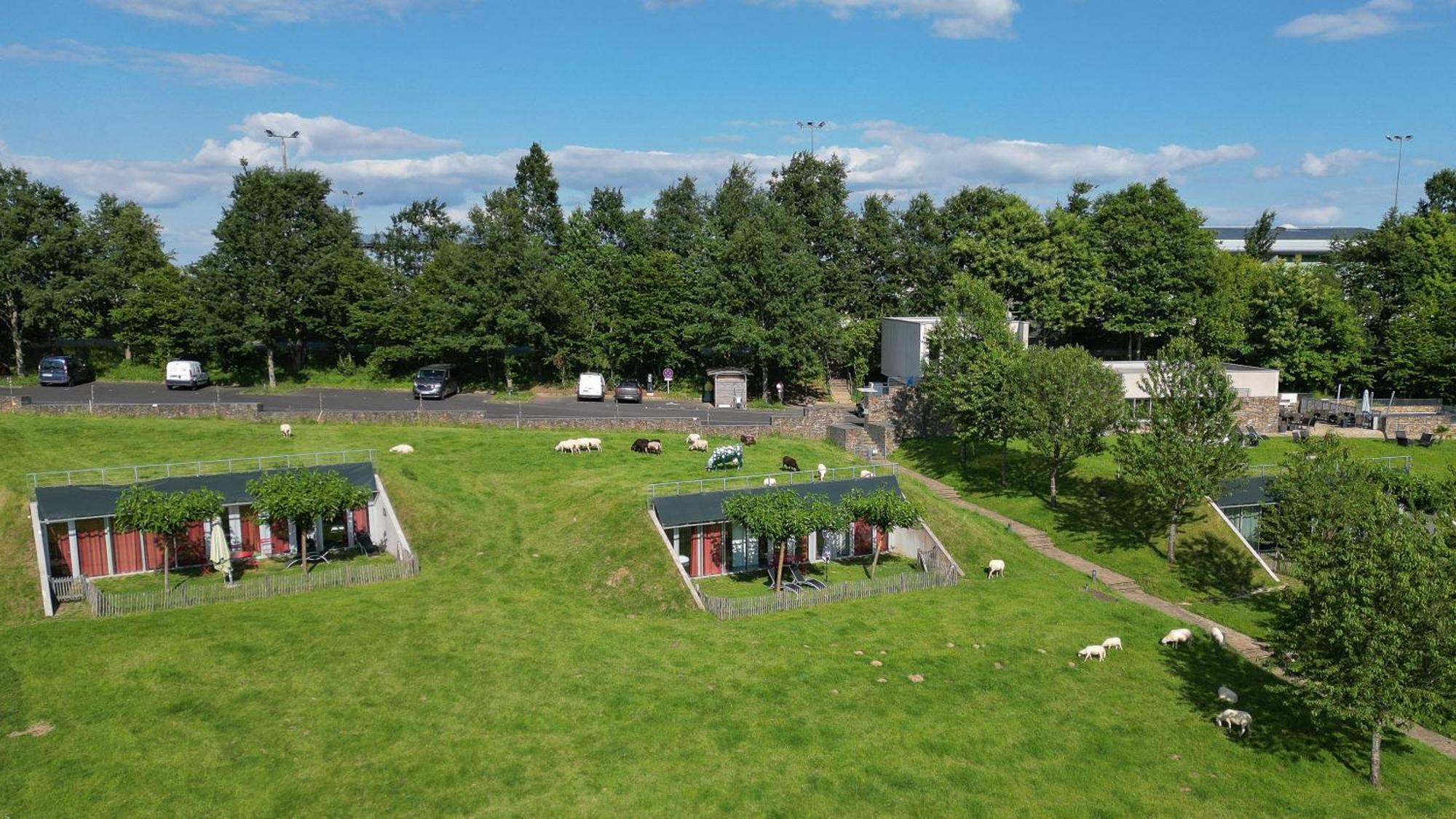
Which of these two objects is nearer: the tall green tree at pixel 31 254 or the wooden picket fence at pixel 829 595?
the wooden picket fence at pixel 829 595

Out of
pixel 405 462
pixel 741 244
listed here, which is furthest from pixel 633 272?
pixel 405 462

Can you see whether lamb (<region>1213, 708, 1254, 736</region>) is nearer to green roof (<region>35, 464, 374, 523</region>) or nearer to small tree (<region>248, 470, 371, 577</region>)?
small tree (<region>248, 470, 371, 577</region>)

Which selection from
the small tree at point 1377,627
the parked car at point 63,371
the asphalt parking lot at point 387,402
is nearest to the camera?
the small tree at point 1377,627

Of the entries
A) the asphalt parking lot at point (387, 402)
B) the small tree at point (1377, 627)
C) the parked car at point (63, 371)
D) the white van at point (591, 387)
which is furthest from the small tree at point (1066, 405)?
the parked car at point (63, 371)

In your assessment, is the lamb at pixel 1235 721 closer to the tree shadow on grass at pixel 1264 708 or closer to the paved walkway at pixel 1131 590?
the tree shadow on grass at pixel 1264 708

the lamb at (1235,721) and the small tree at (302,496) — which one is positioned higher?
the small tree at (302,496)

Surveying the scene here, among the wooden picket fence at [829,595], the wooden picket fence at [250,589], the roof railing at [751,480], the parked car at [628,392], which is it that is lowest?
the wooden picket fence at [829,595]

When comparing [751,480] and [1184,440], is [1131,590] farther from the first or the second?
[751,480]

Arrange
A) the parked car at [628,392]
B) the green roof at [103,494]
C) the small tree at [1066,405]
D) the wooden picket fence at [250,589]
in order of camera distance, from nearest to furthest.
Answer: the wooden picket fence at [250,589] < the green roof at [103,494] < the small tree at [1066,405] < the parked car at [628,392]

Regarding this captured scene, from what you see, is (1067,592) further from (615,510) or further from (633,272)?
(633,272)
